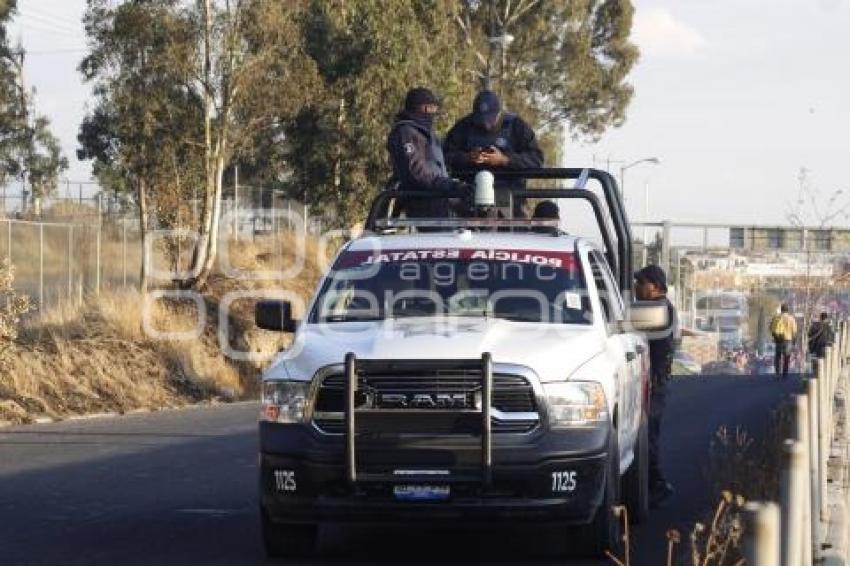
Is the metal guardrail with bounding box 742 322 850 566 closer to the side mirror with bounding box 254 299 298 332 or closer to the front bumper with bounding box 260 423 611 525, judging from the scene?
the front bumper with bounding box 260 423 611 525

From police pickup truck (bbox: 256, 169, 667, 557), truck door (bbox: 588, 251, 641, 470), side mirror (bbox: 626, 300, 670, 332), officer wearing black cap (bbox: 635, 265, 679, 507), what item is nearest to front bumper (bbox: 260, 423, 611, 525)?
police pickup truck (bbox: 256, 169, 667, 557)

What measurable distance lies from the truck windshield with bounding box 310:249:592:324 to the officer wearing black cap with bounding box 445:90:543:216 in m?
2.30


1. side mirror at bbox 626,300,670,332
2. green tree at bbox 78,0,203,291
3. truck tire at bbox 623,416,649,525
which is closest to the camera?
side mirror at bbox 626,300,670,332

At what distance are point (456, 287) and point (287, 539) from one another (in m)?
1.79

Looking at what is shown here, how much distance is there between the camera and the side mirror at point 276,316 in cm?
992

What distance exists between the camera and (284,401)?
8953 mm

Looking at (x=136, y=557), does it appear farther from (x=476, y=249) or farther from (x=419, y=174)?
(x=419, y=174)

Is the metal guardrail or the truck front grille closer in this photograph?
the metal guardrail

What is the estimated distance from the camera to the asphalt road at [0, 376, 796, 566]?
9672 millimetres

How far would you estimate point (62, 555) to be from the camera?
955cm

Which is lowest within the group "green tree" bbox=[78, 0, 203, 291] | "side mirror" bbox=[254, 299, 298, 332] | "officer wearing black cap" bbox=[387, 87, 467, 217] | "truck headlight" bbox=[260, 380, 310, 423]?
"truck headlight" bbox=[260, 380, 310, 423]

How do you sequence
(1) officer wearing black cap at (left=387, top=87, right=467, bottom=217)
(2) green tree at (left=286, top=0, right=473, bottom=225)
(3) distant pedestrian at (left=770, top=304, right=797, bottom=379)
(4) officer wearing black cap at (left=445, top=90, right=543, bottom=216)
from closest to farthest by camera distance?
1. (1) officer wearing black cap at (left=387, top=87, right=467, bottom=217)
2. (4) officer wearing black cap at (left=445, top=90, right=543, bottom=216)
3. (2) green tree at (left=286, top=0, right=473, bottom=225)
4. (3) distant pedestrian at (left=770, top=304, right=797, bottom=379)

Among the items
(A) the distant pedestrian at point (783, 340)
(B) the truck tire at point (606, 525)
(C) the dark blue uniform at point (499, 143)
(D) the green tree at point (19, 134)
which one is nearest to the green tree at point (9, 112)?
(D) the green tree at point (19, 134)

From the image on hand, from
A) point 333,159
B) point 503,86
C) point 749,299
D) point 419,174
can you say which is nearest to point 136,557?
point 419,174
